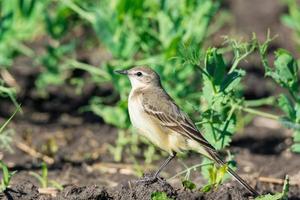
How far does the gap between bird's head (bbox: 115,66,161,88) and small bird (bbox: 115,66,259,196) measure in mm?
183

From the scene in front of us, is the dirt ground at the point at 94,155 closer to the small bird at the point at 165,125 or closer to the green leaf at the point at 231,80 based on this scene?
the small bird at the point at 165,125

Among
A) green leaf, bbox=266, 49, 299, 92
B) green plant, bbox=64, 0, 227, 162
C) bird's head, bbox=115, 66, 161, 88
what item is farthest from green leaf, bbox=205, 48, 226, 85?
green plant, bbox=64, 0, 227, 162

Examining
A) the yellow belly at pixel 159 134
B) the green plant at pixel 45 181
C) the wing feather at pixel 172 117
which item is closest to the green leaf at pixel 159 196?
the wing feather at pixel 172 117

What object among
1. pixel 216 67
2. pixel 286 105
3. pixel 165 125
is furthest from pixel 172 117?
pixel 286 105

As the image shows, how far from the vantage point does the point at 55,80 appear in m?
10.2

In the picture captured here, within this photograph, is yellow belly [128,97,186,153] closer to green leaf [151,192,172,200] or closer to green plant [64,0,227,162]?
green leaf [151,192,172,200]

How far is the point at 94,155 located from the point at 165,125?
2.02 metres

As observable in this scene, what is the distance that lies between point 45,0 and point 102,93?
1.76m

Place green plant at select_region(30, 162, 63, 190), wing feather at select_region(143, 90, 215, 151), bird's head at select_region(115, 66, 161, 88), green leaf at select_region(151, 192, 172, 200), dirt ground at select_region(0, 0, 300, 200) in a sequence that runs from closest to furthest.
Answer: green leaf at select_region(151, 192, 172, 200) → dirt ground at select_region(0, 0, 300, 200) → wing feather at select_region(143, 90, 215, 151) → green plant at select_region(30, 162, 63, 190) → bird's head at select_region(115, 66, 161, 88)

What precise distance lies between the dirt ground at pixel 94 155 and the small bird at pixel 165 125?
1.19 ft

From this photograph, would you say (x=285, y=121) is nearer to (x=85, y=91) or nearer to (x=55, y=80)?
(x=55, y=80)

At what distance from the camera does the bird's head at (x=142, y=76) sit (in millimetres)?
8117

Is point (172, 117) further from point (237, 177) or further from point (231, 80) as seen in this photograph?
point (237, 177)

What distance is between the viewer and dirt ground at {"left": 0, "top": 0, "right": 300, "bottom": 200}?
21.6 feet
